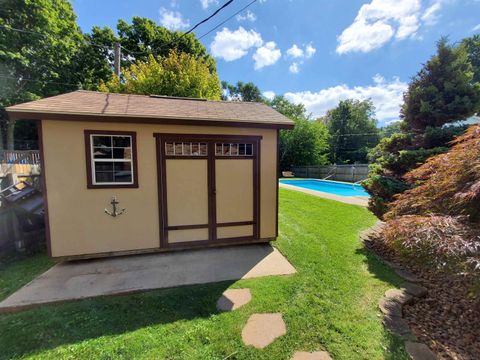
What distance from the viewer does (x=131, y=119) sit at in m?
4.07

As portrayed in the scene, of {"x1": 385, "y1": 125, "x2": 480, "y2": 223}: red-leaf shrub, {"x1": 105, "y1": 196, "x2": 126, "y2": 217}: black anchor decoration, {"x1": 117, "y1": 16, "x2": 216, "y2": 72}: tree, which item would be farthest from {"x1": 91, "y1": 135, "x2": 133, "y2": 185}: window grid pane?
{"x1": 117, "y1": 16, "x2": 216, "y2": 72}: tree

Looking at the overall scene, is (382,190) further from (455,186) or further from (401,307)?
(401,307)

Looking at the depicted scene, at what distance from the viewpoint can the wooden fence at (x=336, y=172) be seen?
19109mm

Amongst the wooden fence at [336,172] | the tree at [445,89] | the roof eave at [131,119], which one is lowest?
the wooden fence at [336,172]

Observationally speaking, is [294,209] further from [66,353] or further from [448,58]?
[66,353]

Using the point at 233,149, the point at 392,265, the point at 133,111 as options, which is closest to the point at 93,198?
the point at 133,111

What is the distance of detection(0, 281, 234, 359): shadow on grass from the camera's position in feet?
7.54

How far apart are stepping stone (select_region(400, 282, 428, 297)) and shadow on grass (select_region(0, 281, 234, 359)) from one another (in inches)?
108

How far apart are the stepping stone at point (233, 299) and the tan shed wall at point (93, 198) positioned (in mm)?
1798

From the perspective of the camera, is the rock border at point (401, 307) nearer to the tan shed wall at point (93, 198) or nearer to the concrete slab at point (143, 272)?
the concrete slab at point (143, 272)

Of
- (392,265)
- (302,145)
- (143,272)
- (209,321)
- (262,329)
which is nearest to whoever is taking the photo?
(262,329)

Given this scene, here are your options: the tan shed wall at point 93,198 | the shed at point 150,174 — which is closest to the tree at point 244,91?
the shed at point 150,174

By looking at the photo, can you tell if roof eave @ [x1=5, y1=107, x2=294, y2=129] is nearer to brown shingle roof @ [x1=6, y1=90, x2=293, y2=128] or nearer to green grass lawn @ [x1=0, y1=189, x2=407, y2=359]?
brown shingle roof @ [x1=6, y1=90, x2=293, y2=128]

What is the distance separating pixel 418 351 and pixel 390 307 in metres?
0.70
